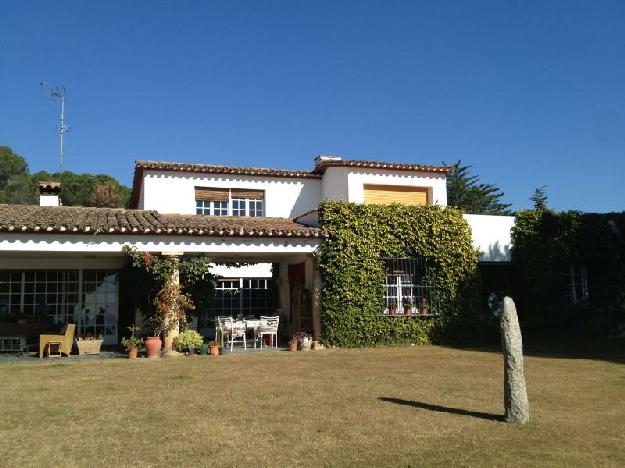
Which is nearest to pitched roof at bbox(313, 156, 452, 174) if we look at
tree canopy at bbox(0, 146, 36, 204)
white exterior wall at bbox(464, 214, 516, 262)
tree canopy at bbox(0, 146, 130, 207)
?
white exterior wall at bbox(464, 214, 516, 262)

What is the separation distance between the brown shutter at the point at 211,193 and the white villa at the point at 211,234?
37 mm

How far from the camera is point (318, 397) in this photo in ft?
26.7

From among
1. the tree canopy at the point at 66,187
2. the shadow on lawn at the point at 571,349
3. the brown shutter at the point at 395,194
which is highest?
the tree canopy at the point at 66,187

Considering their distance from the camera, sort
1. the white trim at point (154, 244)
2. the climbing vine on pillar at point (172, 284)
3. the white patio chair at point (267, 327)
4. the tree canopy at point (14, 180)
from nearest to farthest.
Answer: the white trim at point (154, 244) → the climbing vine on pillar at point (172, 284) → the white patio chair at point (267, 327) → the tree canopy at point (14, 180)

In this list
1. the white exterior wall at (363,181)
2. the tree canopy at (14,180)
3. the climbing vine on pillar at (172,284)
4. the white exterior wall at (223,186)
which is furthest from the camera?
the tree canopy at (14,180)

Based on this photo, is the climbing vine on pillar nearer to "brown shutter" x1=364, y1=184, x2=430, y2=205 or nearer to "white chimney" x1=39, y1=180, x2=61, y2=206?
"brown shutter" x1=364, y1=184, x2=430, y2=205

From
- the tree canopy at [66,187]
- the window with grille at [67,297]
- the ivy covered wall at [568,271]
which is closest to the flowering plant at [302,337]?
the window with grille at [67,297]

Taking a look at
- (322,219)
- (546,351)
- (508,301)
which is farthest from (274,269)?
(508,301)

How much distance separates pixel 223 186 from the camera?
62.9ft

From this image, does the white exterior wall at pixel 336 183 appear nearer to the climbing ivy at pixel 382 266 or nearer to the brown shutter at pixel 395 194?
the brown shutter at pixel 395 194

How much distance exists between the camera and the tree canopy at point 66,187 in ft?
151

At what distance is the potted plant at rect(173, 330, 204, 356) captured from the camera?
13.6 meters

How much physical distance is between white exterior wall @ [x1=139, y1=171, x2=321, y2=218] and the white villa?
0.04m

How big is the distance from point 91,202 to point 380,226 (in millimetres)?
38966
